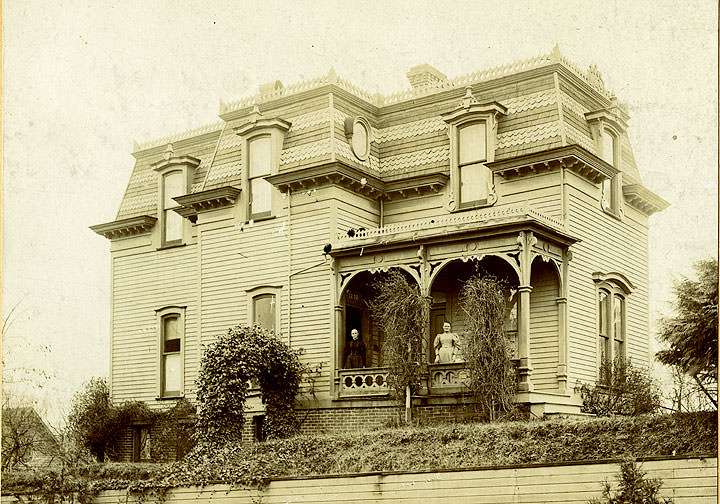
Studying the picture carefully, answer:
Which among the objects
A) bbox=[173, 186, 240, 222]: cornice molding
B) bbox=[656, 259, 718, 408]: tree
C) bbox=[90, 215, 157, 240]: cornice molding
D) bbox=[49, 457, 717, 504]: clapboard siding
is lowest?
bbox=[49, 457, 717, 504]: clapboard siding

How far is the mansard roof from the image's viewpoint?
882 inches

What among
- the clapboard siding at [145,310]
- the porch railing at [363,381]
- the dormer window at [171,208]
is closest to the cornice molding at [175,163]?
the dormer window at [171,208]

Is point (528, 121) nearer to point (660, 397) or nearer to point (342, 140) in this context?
→ point (342, 140)

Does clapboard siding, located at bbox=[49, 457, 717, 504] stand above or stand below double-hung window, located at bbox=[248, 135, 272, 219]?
below

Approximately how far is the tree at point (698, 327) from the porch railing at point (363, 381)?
7.91 meters

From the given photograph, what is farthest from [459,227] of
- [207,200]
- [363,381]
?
[207,200]

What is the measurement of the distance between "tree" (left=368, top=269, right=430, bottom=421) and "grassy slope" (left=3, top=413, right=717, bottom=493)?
7.21 ft

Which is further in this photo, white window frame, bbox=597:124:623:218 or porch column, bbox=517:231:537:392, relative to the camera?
white window frame, bbox=597:124:623:218

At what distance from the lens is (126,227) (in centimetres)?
2795

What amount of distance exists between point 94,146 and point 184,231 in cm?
458

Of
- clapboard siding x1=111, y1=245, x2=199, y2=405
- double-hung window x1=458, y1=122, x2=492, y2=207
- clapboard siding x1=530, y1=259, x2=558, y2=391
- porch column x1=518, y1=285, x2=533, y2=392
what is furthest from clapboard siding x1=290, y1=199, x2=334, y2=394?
porch column x1=518, y1=285, x2=533, y2=392

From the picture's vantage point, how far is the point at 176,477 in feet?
61.6

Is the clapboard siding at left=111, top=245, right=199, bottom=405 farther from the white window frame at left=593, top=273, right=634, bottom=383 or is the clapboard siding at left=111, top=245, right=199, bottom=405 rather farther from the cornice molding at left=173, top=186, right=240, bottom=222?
the white window frame at left=593, top=273, right=634, bottom=383

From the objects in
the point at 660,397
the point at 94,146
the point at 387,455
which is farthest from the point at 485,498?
the point at 94,146
